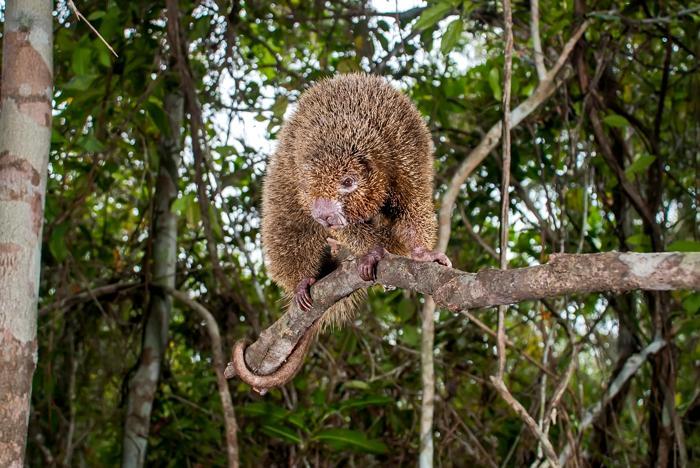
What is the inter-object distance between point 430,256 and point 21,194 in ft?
3.95

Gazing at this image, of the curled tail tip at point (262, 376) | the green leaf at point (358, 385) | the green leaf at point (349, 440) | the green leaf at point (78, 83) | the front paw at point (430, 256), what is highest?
the green leaf at point (78, 83)

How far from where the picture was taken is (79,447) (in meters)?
4.66

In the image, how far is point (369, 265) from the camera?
1962mm

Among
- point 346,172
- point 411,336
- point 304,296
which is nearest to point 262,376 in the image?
point 304,296

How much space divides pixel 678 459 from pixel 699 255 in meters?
3.03

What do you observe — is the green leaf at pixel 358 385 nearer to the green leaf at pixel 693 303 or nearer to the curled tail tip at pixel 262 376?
the curled tail tip at pixel 262 376

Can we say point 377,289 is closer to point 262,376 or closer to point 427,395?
point 427,395

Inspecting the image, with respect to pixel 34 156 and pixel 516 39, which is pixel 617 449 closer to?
pixel 516 39

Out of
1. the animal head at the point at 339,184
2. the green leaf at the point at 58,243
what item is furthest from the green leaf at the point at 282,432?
the animal head at the point at 339,184

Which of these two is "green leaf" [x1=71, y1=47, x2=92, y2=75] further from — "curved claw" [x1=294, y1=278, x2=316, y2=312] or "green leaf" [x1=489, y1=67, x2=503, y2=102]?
"green leaf" [x1=489, y1=67, x2=503, y2=102]

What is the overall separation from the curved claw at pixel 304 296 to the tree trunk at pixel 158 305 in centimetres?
209

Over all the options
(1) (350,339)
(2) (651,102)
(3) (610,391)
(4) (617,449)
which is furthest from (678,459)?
(2) (651,102)

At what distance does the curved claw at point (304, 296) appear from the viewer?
224 cm

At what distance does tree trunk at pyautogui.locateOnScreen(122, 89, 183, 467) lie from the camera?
412 cm
